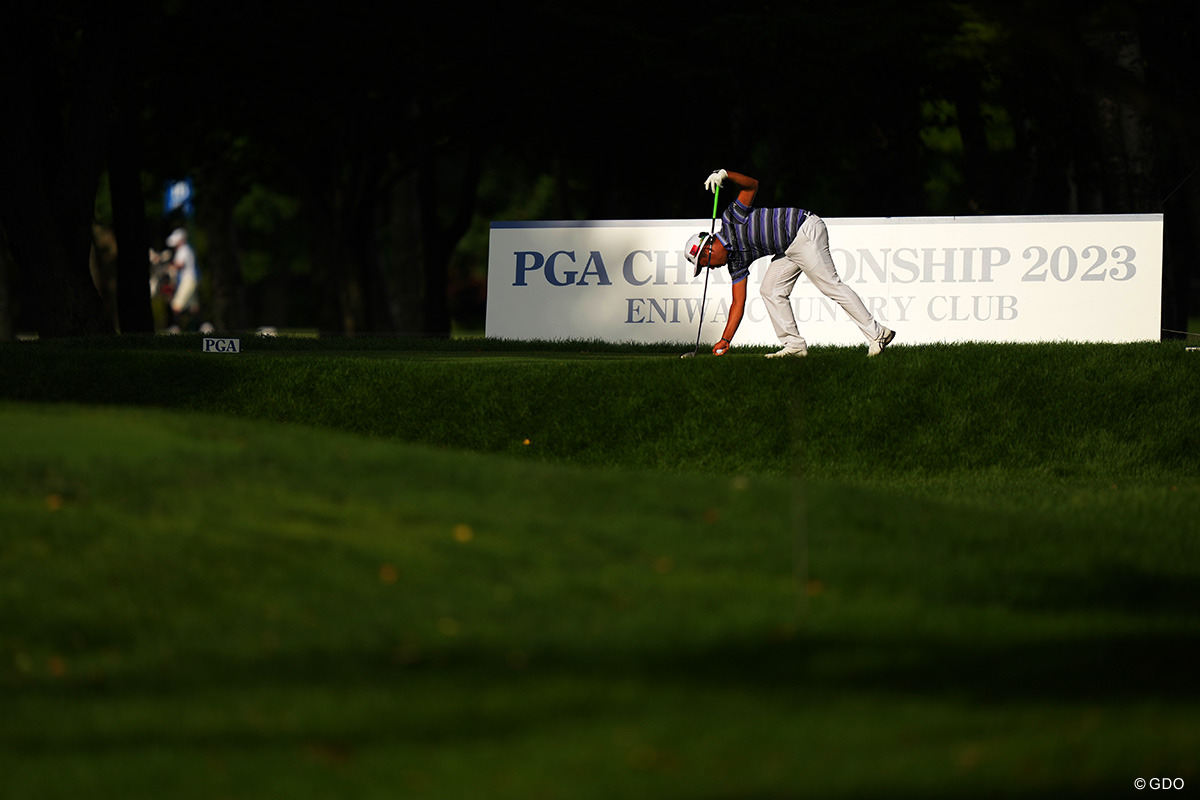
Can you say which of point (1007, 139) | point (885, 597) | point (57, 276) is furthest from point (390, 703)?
point (1007, 139)

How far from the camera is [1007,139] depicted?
125ft

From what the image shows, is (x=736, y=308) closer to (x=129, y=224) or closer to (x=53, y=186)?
(x=53, y=186)

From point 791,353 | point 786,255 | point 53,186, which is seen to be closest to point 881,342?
point 791,353

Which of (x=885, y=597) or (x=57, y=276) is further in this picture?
(x=57, y=276)

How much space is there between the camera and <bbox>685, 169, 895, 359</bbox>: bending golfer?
46.1ft

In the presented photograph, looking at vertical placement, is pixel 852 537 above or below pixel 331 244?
below

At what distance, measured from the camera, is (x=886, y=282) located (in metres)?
17.3

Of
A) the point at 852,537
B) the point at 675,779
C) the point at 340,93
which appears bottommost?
the point at 675,779

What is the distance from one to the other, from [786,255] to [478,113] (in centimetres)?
1591

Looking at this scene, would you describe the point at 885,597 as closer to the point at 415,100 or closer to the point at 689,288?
the point at 689,288

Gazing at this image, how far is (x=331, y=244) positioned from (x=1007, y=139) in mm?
17428

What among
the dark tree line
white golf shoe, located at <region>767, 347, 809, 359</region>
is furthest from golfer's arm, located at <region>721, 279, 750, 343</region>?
the dark tree line

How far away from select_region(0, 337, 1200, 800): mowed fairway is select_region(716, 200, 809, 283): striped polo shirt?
443 cm

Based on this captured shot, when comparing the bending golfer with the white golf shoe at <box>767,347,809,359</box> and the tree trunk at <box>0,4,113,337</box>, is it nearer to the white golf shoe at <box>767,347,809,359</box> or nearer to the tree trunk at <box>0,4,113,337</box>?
the white golf shoe at <box>767,347,809,359</box>
